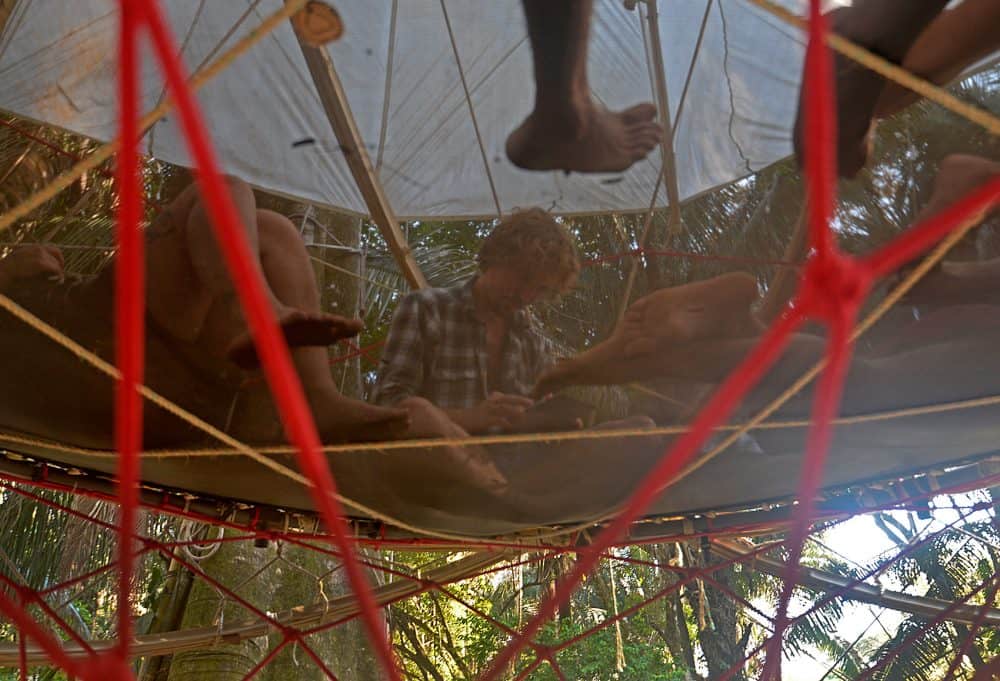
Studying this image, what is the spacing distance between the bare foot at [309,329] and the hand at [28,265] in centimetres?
28

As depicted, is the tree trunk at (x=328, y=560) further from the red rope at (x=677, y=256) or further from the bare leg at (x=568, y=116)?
the bare leg at (x=568, y=116)

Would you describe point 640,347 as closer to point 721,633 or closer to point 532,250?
point 532,250

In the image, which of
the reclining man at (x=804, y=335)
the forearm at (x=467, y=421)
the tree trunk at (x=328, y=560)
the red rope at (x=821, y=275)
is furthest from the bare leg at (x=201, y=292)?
the tree trunk at (x=328, y=560)

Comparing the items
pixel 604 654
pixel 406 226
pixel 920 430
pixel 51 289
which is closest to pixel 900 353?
pixel 920 430

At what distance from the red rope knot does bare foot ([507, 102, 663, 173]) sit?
693 mm

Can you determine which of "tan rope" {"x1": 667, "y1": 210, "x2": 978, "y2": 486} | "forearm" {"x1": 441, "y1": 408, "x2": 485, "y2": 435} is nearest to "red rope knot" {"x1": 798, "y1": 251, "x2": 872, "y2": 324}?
"tan rope" {"x1": 667, "y1": 210, "x2": 978, "y2": 486}

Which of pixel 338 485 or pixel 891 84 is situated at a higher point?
pixel 891 84

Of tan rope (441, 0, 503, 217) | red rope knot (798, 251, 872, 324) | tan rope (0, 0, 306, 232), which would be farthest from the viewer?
tan rope (441, 0, 503, 217)

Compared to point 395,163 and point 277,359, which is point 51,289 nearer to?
point 277,359

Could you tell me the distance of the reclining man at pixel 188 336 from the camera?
126cm

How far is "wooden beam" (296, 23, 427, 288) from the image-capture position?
85.4 inches

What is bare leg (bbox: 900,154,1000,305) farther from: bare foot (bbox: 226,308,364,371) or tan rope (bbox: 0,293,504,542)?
tan rope (bbox: 0,293,504,542)

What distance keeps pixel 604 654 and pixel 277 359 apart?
5735mm

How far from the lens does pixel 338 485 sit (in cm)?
163
